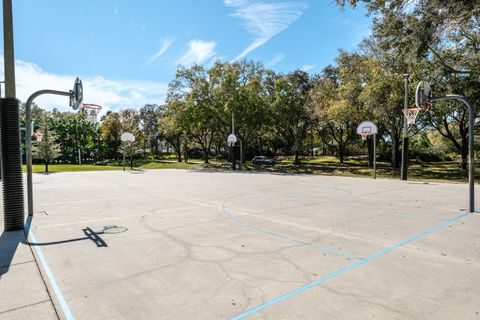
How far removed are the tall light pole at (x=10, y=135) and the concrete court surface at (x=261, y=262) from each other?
76 cm

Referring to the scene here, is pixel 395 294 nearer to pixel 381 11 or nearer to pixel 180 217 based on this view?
pixel 180 217

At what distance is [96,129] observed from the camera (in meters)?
57.6

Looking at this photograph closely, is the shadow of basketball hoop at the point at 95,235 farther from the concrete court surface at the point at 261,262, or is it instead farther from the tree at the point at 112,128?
the tree at the point at 112,128

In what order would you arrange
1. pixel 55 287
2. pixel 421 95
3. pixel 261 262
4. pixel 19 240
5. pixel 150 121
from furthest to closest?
pixel 150 121 < pixel 421 95 < pixel 19 240 < pixel 261 262 < pixel 55 287

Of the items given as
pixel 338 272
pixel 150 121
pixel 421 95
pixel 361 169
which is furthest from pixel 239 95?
pixel 150 121

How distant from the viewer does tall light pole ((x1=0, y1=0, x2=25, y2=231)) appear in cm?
694

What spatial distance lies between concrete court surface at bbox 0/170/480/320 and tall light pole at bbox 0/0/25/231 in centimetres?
76

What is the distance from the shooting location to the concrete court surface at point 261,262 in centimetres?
357

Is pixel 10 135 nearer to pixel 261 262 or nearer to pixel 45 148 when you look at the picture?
pixel 261 262

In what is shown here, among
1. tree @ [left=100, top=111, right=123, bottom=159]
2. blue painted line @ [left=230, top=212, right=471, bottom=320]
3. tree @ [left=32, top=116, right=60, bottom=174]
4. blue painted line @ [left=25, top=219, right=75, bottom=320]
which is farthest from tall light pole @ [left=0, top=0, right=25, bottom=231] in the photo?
tree @ [left=100, top=111, right=123, bottom=159]

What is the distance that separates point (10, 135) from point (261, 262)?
6138 mm

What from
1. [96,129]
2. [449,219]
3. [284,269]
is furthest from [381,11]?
[96,129]

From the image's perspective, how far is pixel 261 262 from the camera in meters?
4.95

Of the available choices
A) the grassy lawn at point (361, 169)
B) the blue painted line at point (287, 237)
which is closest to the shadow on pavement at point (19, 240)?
the blue painted line at point (287, 237)
